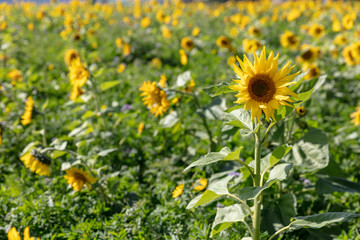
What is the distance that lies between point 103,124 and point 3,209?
1.28 meters

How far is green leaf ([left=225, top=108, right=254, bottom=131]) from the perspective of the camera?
1.53 m

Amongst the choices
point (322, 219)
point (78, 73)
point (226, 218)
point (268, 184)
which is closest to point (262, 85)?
point (268, 184)

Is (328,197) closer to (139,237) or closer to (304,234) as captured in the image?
(304,234)

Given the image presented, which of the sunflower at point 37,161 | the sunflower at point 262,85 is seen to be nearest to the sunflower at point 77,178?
the sunflower at point 37,161

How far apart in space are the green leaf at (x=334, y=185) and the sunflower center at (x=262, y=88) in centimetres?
109

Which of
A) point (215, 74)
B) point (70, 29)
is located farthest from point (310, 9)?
point (70, 29)

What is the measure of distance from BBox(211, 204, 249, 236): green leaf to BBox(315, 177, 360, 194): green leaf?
27.4 inches

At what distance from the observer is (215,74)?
16.5 ft

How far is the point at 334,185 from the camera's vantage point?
2145mm

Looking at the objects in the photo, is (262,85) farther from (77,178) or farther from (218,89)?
(77,178)

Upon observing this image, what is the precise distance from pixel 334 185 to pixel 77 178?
1.82m

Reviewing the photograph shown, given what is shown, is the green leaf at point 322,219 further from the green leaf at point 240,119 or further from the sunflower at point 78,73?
the sunflower at point 78,73

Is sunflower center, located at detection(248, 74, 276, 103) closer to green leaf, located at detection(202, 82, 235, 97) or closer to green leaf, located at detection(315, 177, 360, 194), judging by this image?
green leaf, located at detection(202, 82, 235, 97)

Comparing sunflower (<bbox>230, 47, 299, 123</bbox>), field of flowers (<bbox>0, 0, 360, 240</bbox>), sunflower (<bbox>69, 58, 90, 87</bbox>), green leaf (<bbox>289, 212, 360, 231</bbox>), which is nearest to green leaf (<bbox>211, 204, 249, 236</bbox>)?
field of flowers (<bbox>0, 0, 360, 240</bbox>)
